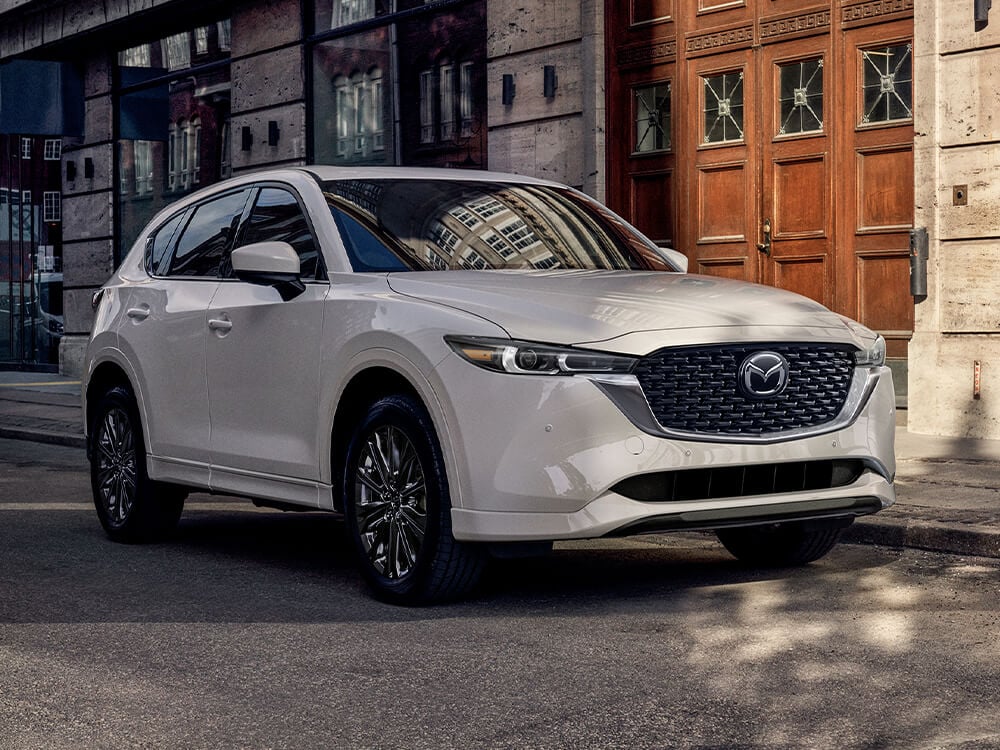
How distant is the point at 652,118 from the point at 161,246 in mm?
7197

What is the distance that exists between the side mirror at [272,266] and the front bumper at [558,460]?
114 centimetres

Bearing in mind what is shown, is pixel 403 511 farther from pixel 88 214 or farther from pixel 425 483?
pixel 88 214

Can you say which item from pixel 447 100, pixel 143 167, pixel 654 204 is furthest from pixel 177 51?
pixel 654 204

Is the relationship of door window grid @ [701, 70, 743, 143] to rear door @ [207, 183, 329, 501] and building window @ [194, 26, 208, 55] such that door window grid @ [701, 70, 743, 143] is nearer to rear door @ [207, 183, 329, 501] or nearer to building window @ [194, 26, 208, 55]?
rear door @ [207, 183, 329, 501]

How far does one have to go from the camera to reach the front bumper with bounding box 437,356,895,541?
5688mm

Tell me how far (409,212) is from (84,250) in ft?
59.9

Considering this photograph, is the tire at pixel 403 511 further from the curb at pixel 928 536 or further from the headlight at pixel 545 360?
the curb at pixel 928 536

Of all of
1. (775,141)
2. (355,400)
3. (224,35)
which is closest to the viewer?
(355,400)

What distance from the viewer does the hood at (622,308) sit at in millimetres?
5770

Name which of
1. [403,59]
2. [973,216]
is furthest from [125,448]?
[403,59]

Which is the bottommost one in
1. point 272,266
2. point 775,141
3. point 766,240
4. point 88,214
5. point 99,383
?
point 99,383

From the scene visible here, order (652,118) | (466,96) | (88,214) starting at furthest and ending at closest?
1. (88,214)
2. (466,96)
3. (652,118)

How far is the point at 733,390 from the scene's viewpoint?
592 cm

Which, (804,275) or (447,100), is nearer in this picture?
(804,275)
